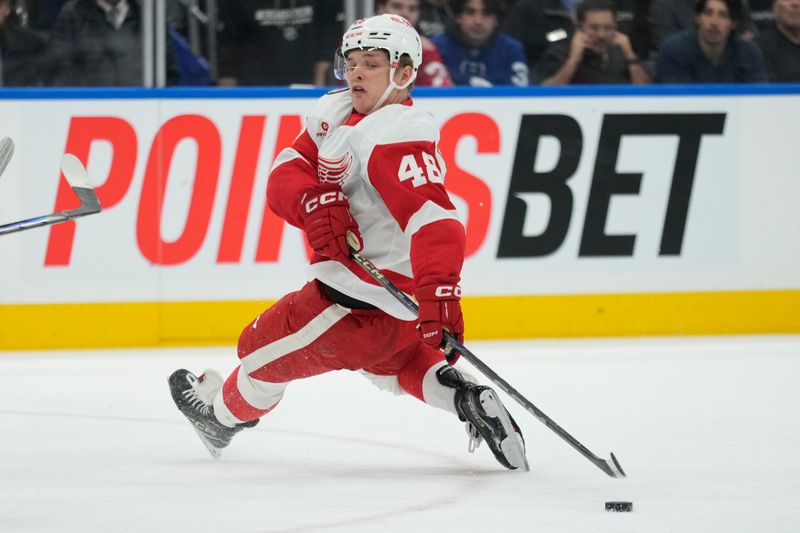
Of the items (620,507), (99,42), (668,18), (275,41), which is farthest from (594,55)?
(620,507)

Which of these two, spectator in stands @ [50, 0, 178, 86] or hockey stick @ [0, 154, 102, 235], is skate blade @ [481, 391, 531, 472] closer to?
hockey stick @ [0, 154, 102, 235]

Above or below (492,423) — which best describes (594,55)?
above

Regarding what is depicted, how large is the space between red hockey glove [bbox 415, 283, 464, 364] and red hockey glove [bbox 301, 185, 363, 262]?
0.78 feet

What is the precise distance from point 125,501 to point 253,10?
3268 millimetres

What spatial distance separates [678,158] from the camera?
576 cm

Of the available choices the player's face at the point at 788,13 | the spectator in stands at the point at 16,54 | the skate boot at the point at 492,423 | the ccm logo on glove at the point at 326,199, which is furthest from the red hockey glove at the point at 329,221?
the player's face at the point at 788,13

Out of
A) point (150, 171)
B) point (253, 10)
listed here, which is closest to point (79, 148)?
point (150, 171)

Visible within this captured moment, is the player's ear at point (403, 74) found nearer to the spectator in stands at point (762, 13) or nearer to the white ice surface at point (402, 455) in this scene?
the white ice surface at point (402, 455)

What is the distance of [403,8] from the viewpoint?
225 inches

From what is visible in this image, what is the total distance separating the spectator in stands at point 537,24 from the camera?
591cm

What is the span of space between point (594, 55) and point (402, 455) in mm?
2974

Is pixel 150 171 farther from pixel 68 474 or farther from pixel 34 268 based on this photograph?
pixel 68 474

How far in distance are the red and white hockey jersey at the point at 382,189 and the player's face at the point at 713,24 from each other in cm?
311

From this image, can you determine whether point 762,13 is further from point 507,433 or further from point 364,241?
point 507,433
